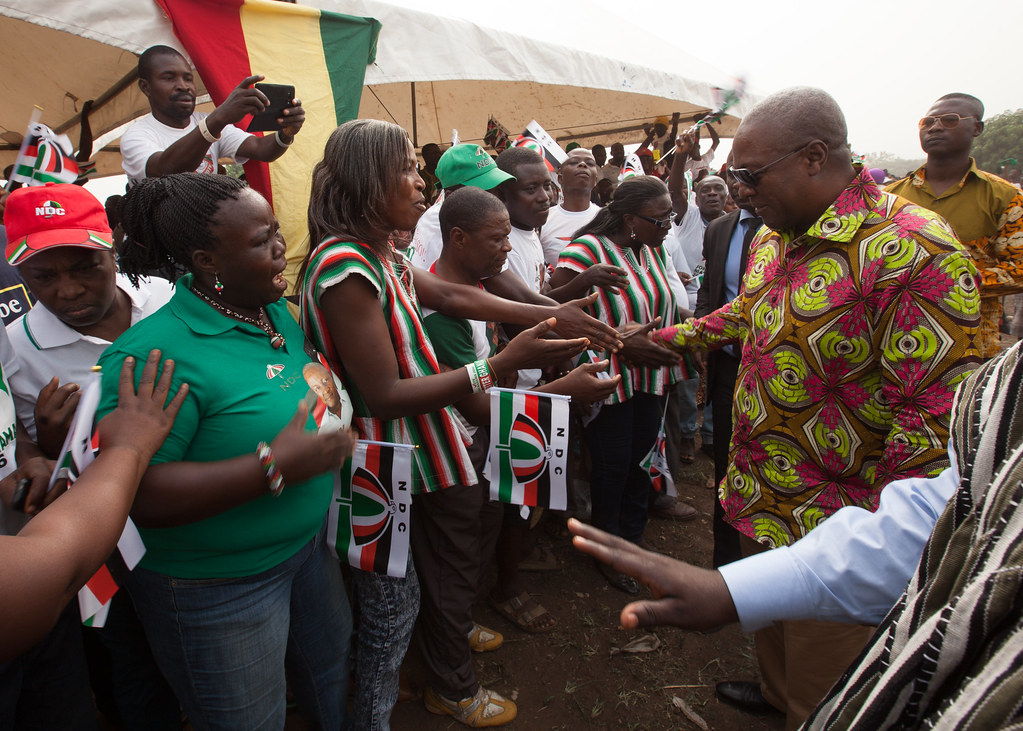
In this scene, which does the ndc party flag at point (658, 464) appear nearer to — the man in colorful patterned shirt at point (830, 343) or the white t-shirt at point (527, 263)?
the white t-shirt at point (527, 263)

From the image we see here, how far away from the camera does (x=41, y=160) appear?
92.5 inches

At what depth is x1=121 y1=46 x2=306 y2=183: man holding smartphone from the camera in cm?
266

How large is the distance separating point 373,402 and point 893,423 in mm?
1628

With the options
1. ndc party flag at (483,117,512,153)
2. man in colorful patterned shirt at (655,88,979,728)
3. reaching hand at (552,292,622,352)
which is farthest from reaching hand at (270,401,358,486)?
ndc party flag at (483,117,512,153)

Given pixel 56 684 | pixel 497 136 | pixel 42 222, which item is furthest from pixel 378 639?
pixel 497 136

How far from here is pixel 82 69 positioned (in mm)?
4113

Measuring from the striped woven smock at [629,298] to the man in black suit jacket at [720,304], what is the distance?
32 cm

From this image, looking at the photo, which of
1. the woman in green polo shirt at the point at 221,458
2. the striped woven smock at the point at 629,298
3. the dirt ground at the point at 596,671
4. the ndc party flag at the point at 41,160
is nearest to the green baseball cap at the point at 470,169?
the striped woven smock at the point at 629,298

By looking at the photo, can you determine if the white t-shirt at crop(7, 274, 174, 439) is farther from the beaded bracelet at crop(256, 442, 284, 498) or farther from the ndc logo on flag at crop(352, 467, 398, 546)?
the ndc logo on flag at crop(352, 467, 398, 546)

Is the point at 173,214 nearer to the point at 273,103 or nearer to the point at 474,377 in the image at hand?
the point at 474,377

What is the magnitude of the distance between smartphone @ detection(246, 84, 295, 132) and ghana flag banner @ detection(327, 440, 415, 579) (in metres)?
2.00

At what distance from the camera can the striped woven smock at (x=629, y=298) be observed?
3.23 m

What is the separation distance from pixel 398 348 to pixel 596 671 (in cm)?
206

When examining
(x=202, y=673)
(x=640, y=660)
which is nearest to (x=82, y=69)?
(x=202, y=673)
